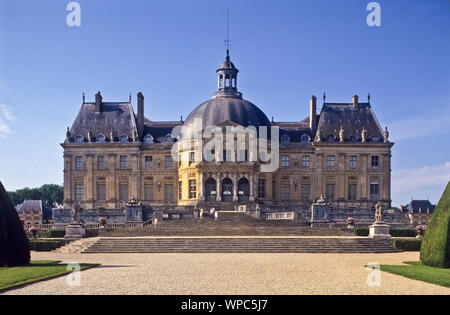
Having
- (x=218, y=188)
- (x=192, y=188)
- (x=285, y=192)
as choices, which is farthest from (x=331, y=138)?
(x=192, y=188)

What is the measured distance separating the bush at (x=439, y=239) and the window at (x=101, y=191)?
4182 centimetres

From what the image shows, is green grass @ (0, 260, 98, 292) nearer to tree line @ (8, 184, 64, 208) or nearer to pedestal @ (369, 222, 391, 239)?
pedestal @ (369, 222, 391, 239)

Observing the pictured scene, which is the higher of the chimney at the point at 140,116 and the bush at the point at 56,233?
the chimney at the point at 140,116

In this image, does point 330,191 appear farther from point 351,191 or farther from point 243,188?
point 243,188

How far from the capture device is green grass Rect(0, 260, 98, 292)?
16352mm

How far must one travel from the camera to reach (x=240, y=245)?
97.6ft

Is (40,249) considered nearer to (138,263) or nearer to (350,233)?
(138,263)

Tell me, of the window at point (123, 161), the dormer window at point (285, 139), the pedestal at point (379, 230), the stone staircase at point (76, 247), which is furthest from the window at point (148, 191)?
the pedestal at point (379, 230)

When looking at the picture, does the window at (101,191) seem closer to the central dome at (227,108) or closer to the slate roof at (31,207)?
the central dome at (227,108)

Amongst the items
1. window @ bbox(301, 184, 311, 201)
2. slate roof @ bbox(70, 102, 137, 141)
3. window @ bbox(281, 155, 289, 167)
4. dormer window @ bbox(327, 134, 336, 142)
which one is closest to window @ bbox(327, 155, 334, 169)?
dormer window @ bbox(327, 134, 336, 142)

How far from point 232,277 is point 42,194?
8579cm

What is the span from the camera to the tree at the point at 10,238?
20422 mm

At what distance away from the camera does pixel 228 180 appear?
5444cm
